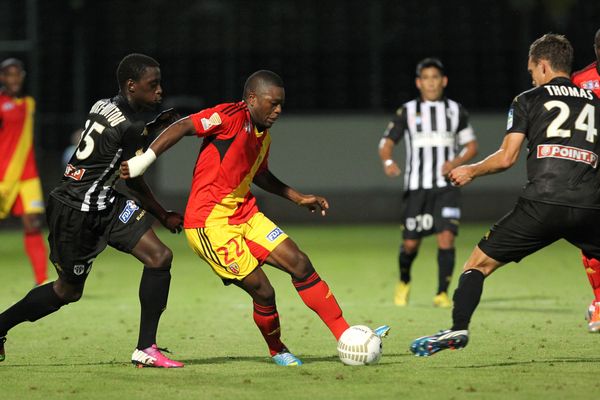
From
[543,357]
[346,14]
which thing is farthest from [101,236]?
[346,14]

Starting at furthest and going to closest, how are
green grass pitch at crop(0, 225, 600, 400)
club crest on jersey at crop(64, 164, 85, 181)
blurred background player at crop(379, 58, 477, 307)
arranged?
blurred background player at crop(379, 58, 477, 307)
club crest on jersey at crop(64, 164, 85, 181)
green grass pitch at crop(0, 225, 600, 400)

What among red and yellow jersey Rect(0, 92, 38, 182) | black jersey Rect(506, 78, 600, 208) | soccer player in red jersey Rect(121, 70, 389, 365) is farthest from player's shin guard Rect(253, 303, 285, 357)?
red and yellow jersey Rect(0, 92, 38, 182)

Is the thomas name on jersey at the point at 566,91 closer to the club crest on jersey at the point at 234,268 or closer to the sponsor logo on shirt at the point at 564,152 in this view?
the sponsor logo on shirt at the point at 564,152

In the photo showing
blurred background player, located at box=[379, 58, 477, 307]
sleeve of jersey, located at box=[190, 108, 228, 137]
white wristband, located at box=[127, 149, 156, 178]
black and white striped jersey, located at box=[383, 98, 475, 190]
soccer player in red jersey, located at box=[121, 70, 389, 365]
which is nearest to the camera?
white wristband, located at box=[127, 149, 156, 178]

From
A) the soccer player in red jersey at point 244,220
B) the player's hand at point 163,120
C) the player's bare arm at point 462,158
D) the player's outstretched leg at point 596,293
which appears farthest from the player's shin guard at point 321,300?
the player's bare arm at point 462,158

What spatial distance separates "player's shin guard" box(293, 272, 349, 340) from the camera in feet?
22.4

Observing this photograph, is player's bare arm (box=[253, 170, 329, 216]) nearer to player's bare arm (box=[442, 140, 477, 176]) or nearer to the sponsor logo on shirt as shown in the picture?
the sponsor logo on shirt

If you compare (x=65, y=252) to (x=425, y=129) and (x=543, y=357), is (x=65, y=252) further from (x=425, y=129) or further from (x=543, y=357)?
(x=425, y=129)

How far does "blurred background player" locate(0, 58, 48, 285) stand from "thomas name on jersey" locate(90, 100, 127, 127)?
5034mm

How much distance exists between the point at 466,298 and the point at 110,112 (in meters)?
2.47

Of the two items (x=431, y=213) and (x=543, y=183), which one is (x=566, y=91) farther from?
(x=431, y=213)

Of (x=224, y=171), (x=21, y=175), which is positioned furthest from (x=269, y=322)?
(x=21, y=175)

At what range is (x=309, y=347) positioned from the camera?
782cm

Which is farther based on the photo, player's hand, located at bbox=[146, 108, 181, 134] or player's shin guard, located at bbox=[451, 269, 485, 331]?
player's hand, located at bbox=[146, 108, 181, 134]
